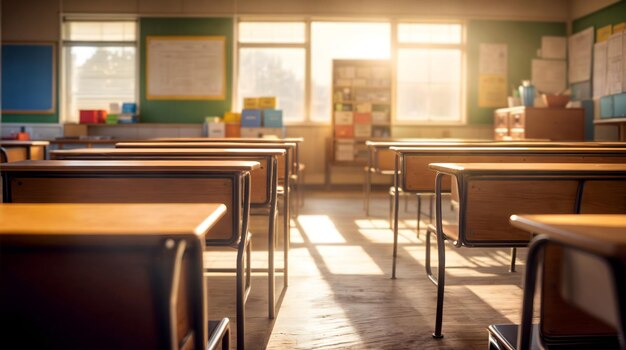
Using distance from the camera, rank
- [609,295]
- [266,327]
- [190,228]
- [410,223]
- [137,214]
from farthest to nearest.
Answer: [410,223], [266,327], [137,214], [190,228], [609,295]

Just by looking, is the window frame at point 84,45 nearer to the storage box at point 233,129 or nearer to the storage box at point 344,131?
the storage box at point 233,129

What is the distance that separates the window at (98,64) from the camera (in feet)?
26.1

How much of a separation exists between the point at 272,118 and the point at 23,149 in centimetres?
342

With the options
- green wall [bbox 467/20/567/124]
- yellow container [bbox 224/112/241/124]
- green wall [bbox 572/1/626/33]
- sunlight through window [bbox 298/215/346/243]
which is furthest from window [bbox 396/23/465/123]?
sunlight through window [bbox 298/215/346/243]

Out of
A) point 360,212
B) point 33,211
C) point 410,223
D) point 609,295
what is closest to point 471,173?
point 609,295

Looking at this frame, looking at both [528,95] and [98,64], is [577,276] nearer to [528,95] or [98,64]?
[528,95]

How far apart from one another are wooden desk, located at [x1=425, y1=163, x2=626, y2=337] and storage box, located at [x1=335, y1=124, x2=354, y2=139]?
5.47 metres

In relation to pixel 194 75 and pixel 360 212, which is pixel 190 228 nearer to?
pixel 360 212

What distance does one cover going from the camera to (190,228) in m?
0.85

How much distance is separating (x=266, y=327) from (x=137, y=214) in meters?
1.33

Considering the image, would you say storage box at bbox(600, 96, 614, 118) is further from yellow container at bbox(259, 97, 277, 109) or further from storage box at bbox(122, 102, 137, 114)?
storage box at bbox(122, 102, 137, 114)

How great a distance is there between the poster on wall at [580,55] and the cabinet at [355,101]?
255 cm

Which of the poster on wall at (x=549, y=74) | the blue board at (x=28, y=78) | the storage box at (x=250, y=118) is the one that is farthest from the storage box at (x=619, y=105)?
the blue board at (x=28, y=78)

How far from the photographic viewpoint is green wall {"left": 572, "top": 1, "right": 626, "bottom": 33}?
21.8 feet
